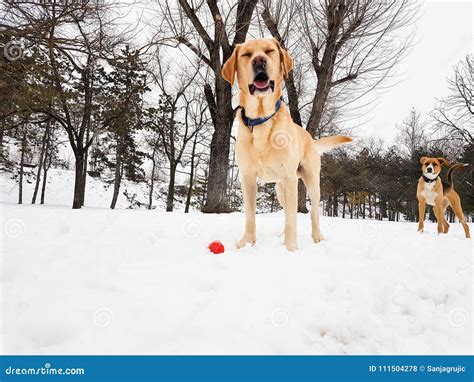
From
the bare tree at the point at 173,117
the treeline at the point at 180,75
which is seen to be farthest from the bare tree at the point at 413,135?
the bare tree at the point at 173,117

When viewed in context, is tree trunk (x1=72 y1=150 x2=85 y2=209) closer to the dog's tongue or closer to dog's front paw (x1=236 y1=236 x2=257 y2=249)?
dog's front paw (x1=236 y1=236 x2=257 y2=249)

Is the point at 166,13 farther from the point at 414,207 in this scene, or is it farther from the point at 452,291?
the point at 414,207

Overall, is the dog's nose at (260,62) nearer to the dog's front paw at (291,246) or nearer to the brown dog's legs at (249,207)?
the brown dog's legs at (249,207)

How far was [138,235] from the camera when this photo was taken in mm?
3102

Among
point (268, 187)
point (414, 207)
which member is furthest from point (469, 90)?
point (268, 187)

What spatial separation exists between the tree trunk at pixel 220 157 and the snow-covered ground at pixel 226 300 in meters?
5.83

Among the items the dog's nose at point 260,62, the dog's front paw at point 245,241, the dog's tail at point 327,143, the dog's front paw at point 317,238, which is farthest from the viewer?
the dog's tail at point 327,143

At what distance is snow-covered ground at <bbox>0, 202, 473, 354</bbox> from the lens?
124cm

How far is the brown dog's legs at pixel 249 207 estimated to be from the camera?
114 inches

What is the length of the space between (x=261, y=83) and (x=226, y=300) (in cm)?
183

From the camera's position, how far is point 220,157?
850 cm

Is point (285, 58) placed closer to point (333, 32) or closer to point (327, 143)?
point (327, 143)

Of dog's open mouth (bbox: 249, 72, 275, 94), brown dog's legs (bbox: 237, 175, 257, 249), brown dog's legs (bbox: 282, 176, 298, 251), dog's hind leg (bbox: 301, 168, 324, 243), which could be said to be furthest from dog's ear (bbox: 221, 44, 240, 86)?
dog's hind leg (bbox: 301, 168, 324, 243)

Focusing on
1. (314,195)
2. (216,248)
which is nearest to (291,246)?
(216,248)
